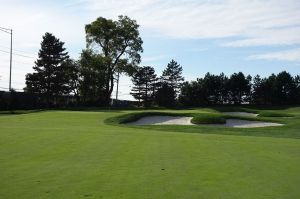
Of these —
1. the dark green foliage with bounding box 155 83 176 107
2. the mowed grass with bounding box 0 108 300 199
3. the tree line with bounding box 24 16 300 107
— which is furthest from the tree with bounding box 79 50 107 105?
the mowed grass with bounding box 0 108 300 199

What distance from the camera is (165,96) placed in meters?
87.9

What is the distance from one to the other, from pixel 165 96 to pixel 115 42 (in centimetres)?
1954

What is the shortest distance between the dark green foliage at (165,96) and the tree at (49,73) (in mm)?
21778

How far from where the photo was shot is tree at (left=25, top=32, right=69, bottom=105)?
2726 inches

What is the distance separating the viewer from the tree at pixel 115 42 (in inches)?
2830

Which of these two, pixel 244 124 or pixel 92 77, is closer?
pixel 244 124

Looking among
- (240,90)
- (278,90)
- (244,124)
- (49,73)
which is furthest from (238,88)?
(244,124)

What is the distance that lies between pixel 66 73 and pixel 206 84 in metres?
26.7

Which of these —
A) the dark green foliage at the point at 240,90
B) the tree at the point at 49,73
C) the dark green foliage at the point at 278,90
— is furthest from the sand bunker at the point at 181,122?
the dark green foliage at the point at 278,90

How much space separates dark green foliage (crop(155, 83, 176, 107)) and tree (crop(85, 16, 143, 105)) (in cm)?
1623

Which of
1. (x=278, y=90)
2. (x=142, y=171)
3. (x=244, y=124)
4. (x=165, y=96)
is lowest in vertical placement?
(x=142, y=171)

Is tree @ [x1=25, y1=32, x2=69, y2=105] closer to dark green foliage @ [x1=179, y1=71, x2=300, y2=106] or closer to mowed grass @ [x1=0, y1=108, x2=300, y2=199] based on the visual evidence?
dark green foliage @ [x1=179, y1=71, x2=300, y2=106]

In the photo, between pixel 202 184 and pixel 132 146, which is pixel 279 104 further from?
pixel 202 184

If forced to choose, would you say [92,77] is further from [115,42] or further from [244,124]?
[244,124]
